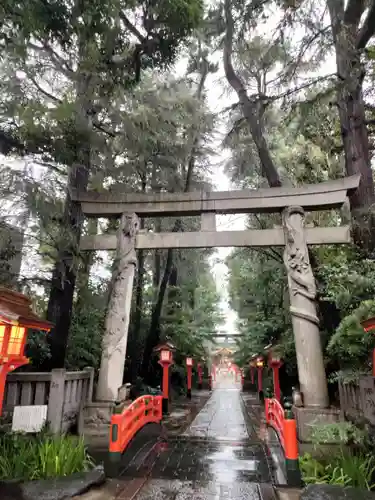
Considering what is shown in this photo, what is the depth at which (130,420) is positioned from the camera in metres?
6.29

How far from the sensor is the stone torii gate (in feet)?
24.0

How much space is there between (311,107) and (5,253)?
24.4ft

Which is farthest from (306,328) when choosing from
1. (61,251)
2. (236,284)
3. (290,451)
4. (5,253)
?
(236,284)

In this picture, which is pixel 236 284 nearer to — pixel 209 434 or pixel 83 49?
pixel 209 434

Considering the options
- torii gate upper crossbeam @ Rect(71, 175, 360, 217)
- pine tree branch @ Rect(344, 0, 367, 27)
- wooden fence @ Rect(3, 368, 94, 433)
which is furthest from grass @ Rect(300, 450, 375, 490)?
pine tree branch @ Rect(344, 0, 367, 27)

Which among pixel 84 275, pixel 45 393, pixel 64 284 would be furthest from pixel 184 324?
pixel 45 393

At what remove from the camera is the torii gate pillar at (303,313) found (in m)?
6.89

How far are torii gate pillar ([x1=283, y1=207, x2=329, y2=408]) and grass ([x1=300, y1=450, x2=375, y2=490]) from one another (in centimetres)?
186

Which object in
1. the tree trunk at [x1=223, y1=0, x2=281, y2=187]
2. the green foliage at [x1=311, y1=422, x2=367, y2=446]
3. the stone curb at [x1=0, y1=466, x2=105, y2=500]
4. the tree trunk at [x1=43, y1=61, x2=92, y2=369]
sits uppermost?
the tree trunk at [x1=223, y1=0, x2=281, y2=187]

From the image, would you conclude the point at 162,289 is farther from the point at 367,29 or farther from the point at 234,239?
the point at 367,29

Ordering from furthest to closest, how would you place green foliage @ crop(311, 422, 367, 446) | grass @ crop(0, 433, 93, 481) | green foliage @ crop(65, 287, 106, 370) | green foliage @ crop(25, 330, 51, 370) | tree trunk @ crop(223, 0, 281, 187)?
green foliage @ crop(65, 287, 106, 370) < tree trunk @ crop(223, 0, 281, 187) < green foliage @ crop(25, 330, 51, 370) < green foliage @ crop(311, 422, 367, 446) < grass @ crop(0, 433, 93, 481)

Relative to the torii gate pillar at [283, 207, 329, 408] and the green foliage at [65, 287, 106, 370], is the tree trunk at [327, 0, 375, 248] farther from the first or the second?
the green foliage at [65, 287, 106, 370]


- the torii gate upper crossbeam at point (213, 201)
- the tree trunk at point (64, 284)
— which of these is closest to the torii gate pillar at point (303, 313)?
the torii gate upper crossbeam at point (213, 201)

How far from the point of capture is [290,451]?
15.6 feet
